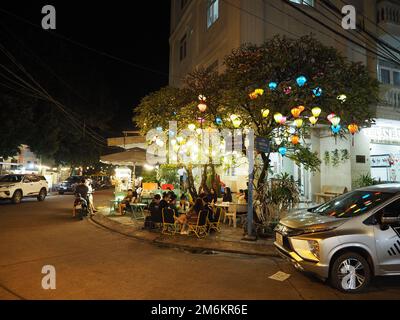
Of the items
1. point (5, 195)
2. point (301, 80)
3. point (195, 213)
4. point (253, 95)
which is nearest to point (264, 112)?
point (253, 95)

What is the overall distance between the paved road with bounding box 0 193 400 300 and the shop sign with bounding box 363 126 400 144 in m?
9.90

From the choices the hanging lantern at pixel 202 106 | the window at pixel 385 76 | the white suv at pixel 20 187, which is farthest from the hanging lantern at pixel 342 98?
the white suv at pixel 20 187

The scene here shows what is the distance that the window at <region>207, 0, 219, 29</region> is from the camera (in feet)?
53.3

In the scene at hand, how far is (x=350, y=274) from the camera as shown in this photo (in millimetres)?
5227

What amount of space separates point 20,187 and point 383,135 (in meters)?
20.6

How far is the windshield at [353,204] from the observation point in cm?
563

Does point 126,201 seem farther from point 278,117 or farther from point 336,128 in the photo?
point 336,128

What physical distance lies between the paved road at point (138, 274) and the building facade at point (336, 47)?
8402mm

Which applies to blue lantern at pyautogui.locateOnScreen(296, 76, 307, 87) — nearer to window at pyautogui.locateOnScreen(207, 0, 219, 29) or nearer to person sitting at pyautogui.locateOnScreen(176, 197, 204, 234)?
person sitting at pyautogui.locateOnScreen(176, 197, 204, 234)

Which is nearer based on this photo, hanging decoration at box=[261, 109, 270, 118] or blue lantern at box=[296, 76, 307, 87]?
blue lantern at box=[296, 76, 307, 87]

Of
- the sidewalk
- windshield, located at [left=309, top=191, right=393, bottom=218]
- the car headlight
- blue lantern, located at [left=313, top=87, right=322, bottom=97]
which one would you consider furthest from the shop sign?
the car headlight

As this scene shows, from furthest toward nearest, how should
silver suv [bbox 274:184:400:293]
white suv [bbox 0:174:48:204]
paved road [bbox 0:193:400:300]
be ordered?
white suv [bbox 0:174:48:204] → silver suv [bbox 274:184:400:293] → paved road [bbox 0:193:400:300]
